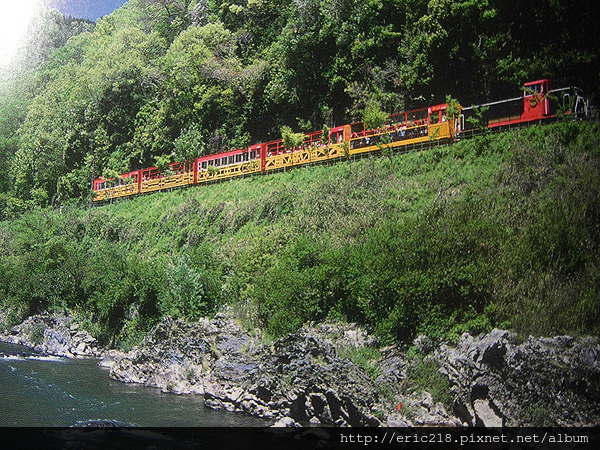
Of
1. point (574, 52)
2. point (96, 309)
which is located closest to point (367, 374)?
point (574, 52)

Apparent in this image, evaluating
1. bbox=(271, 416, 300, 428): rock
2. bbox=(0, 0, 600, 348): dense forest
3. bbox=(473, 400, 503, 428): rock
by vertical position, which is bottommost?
bbox=(271, 416, 300, 428): rock

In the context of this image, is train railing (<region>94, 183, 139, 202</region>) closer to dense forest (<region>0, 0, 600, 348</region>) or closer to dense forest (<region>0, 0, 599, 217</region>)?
dense forest (<region>0, 0, 600, 348</region>)

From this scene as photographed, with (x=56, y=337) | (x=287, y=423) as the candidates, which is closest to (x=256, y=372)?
(x=287, y=423)

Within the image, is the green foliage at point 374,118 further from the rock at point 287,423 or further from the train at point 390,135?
the rock at point 287,423

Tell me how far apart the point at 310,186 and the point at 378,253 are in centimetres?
509

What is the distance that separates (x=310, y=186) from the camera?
15664 mm

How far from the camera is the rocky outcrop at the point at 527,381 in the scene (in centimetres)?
762

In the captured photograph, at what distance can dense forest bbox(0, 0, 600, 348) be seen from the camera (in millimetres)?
9852

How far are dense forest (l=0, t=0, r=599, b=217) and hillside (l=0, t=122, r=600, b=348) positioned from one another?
2.50 m

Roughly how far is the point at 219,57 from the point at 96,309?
1179 centimetres

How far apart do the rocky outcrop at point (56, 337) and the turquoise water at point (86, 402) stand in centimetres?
192

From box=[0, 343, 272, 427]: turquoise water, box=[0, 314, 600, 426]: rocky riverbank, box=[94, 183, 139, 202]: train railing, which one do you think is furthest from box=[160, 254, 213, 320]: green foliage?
box=[94, 183, 139, 202]: train railing
